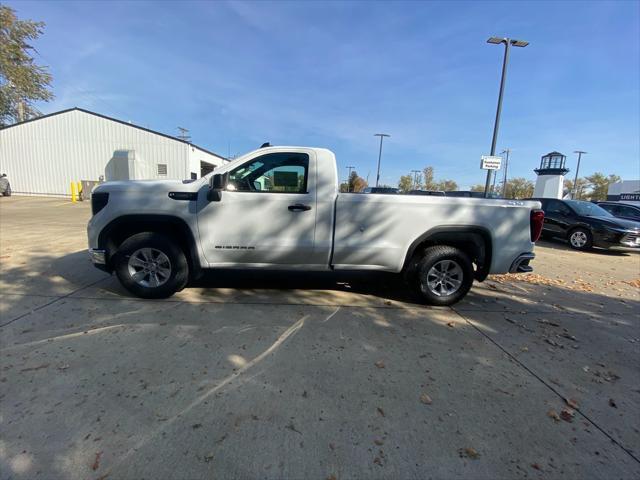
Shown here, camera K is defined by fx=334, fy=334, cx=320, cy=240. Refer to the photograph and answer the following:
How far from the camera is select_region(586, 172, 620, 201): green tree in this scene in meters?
72.4

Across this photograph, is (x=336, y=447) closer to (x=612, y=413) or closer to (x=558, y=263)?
(x=612, y=413)

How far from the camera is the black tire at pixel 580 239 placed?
10.4 metres

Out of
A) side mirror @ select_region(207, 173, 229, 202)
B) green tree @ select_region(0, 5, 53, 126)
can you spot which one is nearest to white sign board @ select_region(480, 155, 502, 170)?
side mirror @ select_region(207, 173, 229, 202)

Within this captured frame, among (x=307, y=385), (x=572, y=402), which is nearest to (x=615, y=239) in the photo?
(x=572, y=402)

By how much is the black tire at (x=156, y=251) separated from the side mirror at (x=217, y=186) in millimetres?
825

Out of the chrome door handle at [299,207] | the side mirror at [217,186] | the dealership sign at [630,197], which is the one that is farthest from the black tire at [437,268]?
the dealership sign at [630,197]

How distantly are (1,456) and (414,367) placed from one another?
2924 millimetres

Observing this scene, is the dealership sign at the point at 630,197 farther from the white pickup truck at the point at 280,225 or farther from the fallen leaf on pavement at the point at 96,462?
the fallen leaf on pavement at the point at 96,462

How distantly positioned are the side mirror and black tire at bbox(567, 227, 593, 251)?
37.4 ft

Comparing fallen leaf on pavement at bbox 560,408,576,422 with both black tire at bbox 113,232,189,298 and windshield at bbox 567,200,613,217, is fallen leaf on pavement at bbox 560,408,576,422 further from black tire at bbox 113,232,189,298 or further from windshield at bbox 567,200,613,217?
windshield at bbox 567,200,613,217

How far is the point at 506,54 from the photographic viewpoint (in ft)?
43.9

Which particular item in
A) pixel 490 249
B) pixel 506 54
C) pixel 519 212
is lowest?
pixel 490 249

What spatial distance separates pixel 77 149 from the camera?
26344 millimetres

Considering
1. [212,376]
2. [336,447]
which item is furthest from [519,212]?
[212,376]
